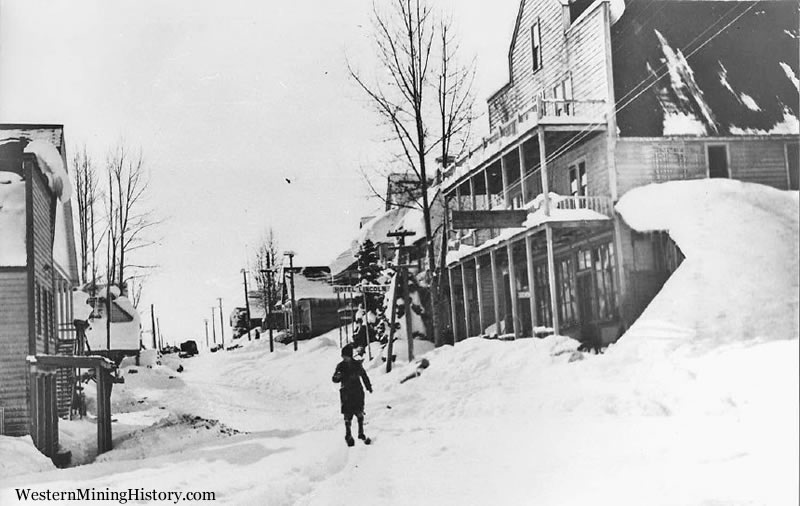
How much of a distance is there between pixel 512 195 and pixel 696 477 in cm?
265

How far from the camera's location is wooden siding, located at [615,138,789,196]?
5988 millimetres

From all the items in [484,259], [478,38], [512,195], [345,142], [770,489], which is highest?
[478,38]

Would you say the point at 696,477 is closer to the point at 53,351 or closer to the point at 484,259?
the point at 484,259

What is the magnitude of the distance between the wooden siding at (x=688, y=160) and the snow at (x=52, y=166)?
213 inches

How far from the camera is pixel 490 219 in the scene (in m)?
7.15

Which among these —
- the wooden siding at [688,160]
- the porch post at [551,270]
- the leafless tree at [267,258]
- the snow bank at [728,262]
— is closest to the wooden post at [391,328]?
the leafless tree at [267,258]

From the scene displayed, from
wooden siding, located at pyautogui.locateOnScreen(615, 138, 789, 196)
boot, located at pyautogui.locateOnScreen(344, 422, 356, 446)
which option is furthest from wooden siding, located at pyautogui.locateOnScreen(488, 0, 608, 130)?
boot, located at pyautogui.locateOnScreen(344, 422, 356, 446)

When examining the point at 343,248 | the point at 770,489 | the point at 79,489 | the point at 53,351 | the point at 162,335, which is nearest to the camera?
the point at 770,489

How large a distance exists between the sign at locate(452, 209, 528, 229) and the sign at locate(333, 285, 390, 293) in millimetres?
911

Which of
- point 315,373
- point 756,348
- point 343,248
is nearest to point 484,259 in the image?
point 343,248

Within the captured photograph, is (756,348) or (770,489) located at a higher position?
(756,348)

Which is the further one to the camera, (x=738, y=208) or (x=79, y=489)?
(x=79, y=489)

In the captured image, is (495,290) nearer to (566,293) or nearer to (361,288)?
(566,293)

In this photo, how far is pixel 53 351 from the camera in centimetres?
1119
